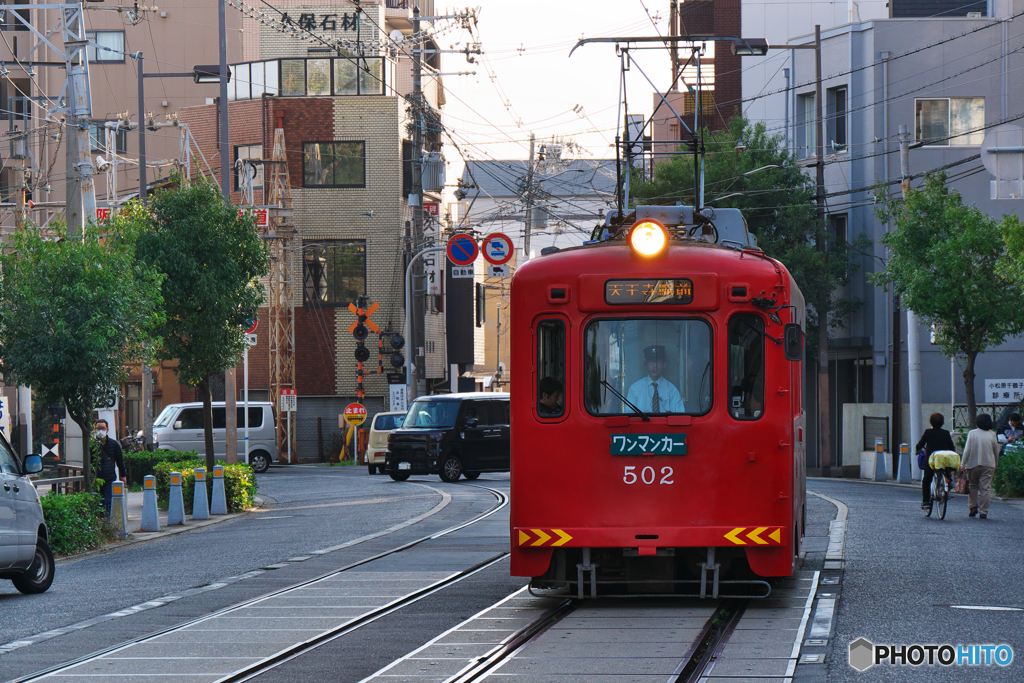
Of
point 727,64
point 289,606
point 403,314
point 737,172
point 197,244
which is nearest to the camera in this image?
point 289,606

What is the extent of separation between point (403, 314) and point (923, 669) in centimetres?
4187

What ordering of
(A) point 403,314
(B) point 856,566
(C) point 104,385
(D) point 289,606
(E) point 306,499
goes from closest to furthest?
(D) point 289,606 → (B) point 856,566 → (C) point 104,385 → (E) point 306,499 → (A) point 403,314

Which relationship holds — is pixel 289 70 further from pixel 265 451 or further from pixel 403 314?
pixel 265 451

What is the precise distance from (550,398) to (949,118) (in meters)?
33.9

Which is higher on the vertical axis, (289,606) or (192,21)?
(192,21)

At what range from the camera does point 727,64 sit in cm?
5594

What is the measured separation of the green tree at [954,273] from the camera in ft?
99.9

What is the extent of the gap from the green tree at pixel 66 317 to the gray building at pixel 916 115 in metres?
26.3

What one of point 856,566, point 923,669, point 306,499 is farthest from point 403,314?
point 923,669

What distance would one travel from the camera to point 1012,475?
26.1 metres

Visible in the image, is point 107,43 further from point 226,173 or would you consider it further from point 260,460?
point 226,173

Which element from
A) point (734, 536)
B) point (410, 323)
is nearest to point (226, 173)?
point (410, 323)

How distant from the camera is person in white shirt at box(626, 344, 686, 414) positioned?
10352mm

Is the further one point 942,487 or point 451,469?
point 451,469
